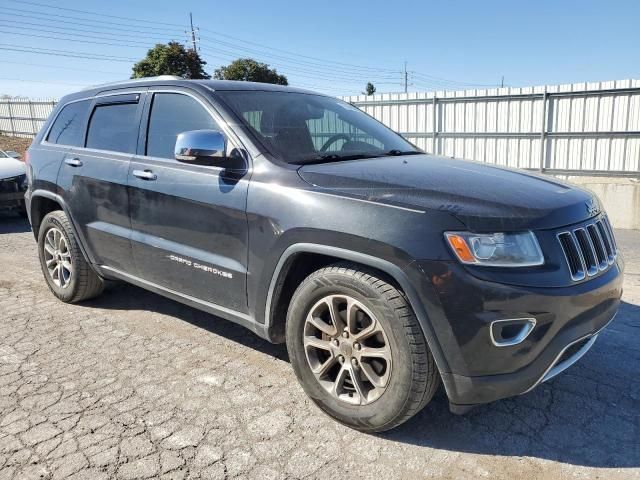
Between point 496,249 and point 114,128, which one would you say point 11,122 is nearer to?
point 114,128

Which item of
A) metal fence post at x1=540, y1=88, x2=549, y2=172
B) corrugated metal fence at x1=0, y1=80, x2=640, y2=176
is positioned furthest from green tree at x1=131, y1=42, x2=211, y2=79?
metal fence post at x1=540, y1=88, x2=549, y2=172

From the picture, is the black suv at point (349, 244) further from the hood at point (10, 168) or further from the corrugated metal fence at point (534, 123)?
the corrugated metal fence at point (534, 123)

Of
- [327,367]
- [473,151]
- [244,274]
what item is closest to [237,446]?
[327,367]

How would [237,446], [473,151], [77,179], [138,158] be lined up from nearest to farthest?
[237,446] → [138,158] → [77,179] → [473,151]

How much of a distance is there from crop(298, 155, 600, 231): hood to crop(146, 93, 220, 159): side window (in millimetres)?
908

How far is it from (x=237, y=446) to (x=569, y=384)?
2016mm

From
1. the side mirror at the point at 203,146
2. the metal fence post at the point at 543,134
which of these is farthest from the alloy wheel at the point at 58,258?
the metal fence post at the point at 543,134

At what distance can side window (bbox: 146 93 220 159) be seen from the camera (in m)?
3.37

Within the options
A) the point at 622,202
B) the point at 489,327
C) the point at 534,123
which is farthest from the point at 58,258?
the point at 534,123

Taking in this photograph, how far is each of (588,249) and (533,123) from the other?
33.8ft

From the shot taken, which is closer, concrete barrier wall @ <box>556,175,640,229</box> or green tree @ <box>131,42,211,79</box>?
concrete barrier wall @ <box>556,175,640,229</box>

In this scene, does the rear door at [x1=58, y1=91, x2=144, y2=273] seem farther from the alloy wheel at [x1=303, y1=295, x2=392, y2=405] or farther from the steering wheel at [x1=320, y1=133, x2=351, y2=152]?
the alloy wheel at [x1=303, y1=295, x2=392, y2=405]

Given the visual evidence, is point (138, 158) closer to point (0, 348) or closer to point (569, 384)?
point (0, 348)

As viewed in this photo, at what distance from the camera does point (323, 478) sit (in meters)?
2.32
